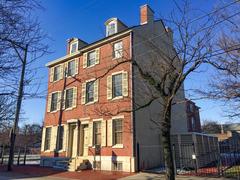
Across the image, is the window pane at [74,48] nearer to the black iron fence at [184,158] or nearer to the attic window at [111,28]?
the attic window at [111,28]

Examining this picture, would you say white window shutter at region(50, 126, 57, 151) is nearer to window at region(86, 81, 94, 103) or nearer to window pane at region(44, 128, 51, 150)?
window pane at region(44, 128, 51, 150)

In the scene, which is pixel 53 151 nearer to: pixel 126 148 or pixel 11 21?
pixel 126 148

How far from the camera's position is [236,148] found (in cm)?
1325

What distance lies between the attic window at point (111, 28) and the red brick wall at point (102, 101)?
59.8 inches

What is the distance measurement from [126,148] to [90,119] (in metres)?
4.39

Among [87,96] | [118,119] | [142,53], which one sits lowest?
[118,119]

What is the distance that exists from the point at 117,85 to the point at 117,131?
3550mm

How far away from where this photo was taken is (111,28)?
19984mm

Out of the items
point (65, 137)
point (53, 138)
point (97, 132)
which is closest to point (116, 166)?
point (97, 132)

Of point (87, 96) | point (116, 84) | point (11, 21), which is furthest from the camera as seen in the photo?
point (87, 96)

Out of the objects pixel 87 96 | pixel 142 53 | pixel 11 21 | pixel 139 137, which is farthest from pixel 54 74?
pixel 11 21

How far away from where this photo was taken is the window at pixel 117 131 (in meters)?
16.0

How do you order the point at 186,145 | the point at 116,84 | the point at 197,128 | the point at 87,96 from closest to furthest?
the point at 186,145
the point at 116,84
the point at 87,96
the point at 197,128

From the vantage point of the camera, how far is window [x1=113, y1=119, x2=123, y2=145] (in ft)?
52.6
